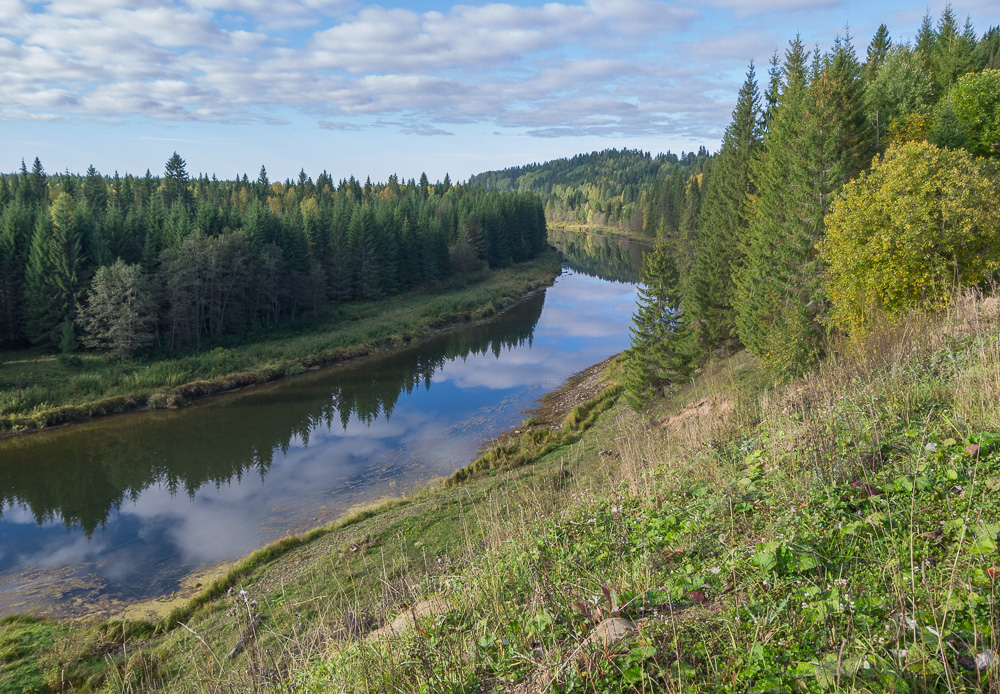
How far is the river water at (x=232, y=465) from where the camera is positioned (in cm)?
1933

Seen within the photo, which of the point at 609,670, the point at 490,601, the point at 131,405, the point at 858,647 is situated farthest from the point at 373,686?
the point at 131,405

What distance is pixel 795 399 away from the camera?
8.78 meters

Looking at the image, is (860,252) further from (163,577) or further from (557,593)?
(163,577)

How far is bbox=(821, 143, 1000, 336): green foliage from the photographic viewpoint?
16969mm

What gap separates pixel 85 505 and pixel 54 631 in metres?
11.3

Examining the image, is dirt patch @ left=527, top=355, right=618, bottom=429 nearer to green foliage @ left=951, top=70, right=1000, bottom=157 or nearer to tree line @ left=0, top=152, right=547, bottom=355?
green foliage @ left=951, top=70, right=1000, bottom=157

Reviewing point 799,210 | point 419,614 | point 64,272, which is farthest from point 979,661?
point 64,272

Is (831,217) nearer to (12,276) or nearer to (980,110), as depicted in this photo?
(980,110)

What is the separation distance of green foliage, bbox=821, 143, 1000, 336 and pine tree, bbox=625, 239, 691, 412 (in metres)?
7.65

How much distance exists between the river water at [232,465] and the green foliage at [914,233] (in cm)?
1721

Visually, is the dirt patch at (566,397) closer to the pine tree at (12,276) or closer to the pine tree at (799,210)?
the pine tree at (799,210)

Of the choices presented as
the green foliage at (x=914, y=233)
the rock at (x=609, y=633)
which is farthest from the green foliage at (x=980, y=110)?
the rock at (x=609, y=633)

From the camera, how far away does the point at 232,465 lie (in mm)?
27562

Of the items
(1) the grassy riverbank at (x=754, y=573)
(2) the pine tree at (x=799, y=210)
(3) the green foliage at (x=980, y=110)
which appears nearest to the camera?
(1) the grassy riverbank at (x=754, y=573)
